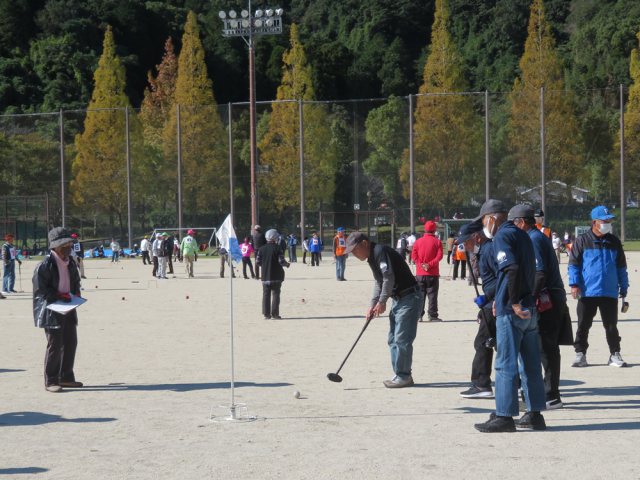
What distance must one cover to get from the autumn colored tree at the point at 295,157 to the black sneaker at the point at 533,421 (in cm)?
3920

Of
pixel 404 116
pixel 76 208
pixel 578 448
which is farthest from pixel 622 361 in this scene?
pixel 76 208

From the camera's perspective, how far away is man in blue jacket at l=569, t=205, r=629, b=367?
27.8 feet

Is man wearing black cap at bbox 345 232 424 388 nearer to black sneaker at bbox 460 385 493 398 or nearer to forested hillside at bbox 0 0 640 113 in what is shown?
black sneaker at bbox 460 385 493 398

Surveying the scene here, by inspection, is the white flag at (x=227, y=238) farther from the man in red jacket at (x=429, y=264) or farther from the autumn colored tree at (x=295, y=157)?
the autumn colored tree at (x=295, y=157)

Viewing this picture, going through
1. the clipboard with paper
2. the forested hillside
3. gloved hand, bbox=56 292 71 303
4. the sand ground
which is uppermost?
the forested hillside

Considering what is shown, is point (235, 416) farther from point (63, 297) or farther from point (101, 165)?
point (101, 165)

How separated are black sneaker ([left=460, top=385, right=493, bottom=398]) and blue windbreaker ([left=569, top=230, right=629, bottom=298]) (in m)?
2.04

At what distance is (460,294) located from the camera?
698 inches

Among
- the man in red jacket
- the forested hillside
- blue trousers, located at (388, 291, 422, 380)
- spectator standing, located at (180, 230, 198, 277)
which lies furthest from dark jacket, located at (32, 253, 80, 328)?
the forested hillside

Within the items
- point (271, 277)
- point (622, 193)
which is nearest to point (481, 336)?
point (271, 277)

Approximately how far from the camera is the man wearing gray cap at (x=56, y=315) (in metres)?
7.80

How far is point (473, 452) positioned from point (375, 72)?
69738 millimetres

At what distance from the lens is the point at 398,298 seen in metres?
7.67

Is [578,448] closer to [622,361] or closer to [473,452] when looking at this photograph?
[473,452]
